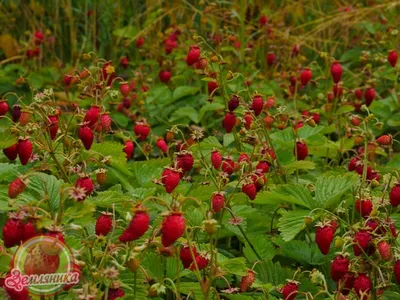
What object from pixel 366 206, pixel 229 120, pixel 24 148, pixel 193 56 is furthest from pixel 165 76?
pixel 366 206

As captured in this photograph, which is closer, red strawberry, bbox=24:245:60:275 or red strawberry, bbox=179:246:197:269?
red strawberry, bbox=24:245:60:275

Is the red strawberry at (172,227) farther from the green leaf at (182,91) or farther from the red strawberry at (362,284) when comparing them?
the green leaf at (182,91)

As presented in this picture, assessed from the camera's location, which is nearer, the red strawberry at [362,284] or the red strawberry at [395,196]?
the red strawberry at [362,284]

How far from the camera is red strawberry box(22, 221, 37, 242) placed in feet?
5.92

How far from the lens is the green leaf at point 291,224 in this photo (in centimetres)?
244

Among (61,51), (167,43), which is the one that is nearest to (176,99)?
(167,43)

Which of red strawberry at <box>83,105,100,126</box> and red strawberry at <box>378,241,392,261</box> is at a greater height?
red strawberry at <box>83,105,100,126</box>

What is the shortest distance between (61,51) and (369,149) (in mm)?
3486

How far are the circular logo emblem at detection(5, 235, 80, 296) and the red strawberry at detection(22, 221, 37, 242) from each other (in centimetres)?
1

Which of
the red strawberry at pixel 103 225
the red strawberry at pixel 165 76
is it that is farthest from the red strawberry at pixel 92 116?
the red strawberry at pixel 165 76

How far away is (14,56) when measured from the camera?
5.80m

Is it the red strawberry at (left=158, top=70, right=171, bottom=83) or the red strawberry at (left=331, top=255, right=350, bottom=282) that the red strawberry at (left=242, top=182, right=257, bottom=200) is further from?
the red strawberry at (left=158, top=70, right=171, bottom=83)

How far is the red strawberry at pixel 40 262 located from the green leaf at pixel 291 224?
0.80 metres

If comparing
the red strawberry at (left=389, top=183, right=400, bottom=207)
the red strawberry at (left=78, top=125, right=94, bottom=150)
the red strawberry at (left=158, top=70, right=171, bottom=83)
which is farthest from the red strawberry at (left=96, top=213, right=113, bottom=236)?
the red strawberry at (left=158, top=70, right=171, bottom=83)
